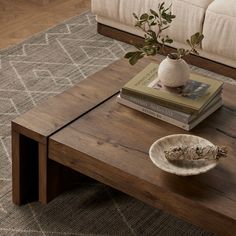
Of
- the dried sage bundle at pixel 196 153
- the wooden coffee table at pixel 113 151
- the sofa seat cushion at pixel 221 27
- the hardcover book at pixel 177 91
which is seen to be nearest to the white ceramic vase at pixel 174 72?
the hardcover book at pixel 177 91

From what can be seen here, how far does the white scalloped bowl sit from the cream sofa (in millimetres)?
1300

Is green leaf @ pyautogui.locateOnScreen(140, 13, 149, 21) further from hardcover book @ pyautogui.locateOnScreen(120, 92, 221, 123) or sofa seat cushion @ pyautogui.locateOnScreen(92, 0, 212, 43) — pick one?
sofa seat cushion @ pyautogui.locateOnScreen(92, 0, 212, 43)

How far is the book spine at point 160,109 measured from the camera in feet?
8.10

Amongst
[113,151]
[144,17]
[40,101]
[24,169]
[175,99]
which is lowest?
[40,101]

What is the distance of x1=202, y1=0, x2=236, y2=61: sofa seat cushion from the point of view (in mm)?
3498

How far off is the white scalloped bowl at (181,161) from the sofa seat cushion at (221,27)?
1300 mm

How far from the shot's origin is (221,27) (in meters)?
3.53

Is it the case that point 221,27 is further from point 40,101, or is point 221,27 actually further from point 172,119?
point 172,119

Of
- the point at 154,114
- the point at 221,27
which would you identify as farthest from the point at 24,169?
the point at 221,27

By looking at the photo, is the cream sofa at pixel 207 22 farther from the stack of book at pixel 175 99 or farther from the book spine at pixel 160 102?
the book spine at pixel 160 102

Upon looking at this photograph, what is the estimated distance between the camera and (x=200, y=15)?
3596mm

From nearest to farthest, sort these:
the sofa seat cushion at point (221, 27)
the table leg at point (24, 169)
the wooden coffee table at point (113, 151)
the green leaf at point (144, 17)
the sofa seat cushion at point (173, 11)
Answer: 1. the wooden coffee table at point (113, 151)
2. the green leaf at point (144, 17)
3. the table leg at point (24, 169)
4. the sofa seat cushion at point (221, 27)
5. the sofa seat cushion at point (173, 11)

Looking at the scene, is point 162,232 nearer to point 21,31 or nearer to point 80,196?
point 80,196

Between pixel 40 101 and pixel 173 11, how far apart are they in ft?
2.98
